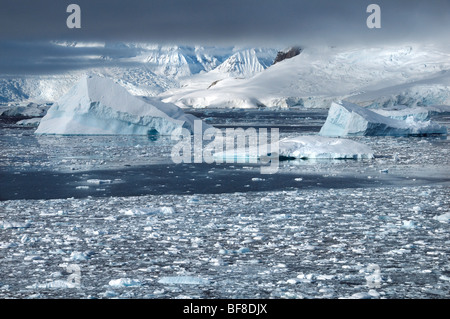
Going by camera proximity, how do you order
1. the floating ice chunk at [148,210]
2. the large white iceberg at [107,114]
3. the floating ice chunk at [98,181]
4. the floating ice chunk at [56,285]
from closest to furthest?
the floating ice chunk at [56,285] < the floating ice chunk at [148,210] < the floating ice chunk at [98,181] < the large white iceberg at [107,114]

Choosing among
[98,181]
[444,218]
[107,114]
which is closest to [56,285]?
[444,218]

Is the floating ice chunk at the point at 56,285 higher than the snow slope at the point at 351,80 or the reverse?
the reverse

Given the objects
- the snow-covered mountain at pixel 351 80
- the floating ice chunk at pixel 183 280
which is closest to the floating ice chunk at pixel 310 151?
the floating ice chunk at pixel 183 280

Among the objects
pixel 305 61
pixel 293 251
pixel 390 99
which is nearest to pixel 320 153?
pixel 293 251

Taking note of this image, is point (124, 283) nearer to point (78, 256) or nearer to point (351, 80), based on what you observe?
point (78, 256)

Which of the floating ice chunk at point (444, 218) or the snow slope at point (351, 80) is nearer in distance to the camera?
the floating ice chunk at point (444, 218)

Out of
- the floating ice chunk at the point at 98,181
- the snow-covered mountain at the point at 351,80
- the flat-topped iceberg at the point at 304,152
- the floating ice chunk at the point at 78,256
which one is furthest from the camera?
the snow-covered mountain at the point at 351,80

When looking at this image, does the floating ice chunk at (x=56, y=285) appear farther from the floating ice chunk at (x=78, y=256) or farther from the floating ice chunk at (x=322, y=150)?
the floating ice chunk at (x=322, y=150)

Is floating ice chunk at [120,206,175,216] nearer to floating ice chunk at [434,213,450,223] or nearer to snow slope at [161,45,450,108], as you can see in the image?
floating ice chunk at [434,213,450,223]
